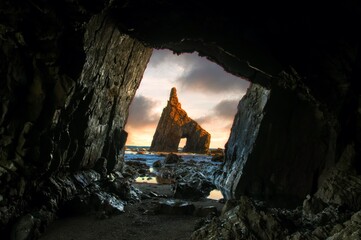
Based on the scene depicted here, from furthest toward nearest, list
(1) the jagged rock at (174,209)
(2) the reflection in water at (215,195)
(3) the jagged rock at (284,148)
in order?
1. (2) the reflection in water at (215,195)
2. (3) the jagged rock at (284,148)
3. (1) the jagged rock at (174,209)

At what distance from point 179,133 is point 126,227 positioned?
8209 centimetres

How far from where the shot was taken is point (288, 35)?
13656 millimetres

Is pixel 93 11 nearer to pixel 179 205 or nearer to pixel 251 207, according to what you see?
pixel 251 207

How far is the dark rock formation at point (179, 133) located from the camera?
91.9 metres

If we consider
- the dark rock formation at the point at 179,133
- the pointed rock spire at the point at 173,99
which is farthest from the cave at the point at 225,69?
the pointed rock spire at the point at 173,99

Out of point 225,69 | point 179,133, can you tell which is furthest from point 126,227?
point 179,133

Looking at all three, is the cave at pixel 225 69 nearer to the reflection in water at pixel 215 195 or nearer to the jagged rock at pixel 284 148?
the jagged rock at pixel 284 148

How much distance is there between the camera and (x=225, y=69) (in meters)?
20.7

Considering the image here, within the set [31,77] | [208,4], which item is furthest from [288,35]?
[31,77]

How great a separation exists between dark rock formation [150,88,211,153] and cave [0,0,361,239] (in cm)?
6940

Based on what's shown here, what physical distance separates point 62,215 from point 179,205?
4.61 meters

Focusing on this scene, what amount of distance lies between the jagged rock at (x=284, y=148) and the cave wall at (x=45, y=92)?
31.3 ft

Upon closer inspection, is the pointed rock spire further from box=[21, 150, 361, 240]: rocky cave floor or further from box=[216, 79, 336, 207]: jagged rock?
box=[21, 150, 361, 240]: rocky cave floor

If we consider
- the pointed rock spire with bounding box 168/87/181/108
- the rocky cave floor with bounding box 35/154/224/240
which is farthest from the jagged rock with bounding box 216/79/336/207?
the pointed rock spire with bounding box 168/87/181/108
